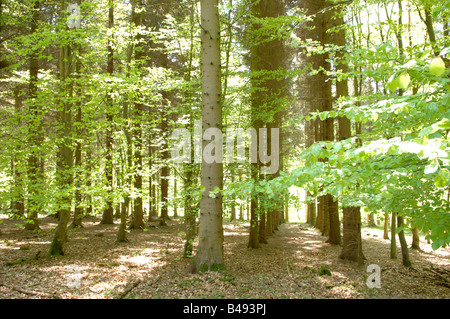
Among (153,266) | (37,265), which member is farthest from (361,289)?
(37,265)

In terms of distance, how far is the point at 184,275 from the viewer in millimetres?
6570

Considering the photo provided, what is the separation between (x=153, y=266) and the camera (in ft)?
27.3

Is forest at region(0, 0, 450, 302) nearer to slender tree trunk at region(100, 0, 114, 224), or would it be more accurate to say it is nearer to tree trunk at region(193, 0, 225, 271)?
tree trunk at region(193, 0, 225, 271)

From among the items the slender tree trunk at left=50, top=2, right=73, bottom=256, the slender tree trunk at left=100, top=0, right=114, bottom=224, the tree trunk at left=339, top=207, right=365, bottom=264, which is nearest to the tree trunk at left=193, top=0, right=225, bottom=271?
the slender tree trunk at left=100, top=0, right=114, bottom=224

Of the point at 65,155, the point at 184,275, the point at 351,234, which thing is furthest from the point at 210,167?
the point at 351,234

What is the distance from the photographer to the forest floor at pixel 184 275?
5863mm

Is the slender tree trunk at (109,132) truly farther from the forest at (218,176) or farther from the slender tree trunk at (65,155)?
the slender tree trunk at (65,155)

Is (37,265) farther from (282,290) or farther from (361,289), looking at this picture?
(361,289)

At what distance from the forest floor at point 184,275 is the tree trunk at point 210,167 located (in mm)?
420

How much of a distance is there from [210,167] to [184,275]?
8.50 ft

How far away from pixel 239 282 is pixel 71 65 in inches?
333

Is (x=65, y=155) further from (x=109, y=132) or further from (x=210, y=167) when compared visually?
(x=210, y=167)

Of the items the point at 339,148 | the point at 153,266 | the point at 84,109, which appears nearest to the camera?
the point at 339,148
